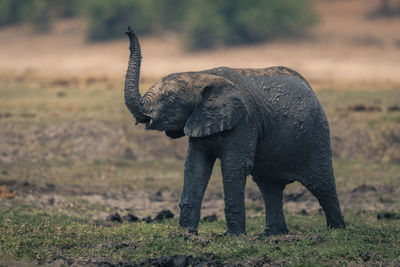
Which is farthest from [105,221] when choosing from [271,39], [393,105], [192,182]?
[271,39]

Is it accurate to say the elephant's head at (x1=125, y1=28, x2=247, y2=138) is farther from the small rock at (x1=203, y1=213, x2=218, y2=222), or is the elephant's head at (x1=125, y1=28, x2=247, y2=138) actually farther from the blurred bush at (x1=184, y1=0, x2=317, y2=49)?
the blurred bush at (x1=184, y1=0, x2=317, y2=49)

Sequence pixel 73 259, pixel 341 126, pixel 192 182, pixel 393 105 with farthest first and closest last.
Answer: pixel 393 105, pixel 341 126, pixel 192 182, pixel 73 259

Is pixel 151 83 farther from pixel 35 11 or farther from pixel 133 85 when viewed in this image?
pixel 35 11

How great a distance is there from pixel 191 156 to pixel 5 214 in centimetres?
355

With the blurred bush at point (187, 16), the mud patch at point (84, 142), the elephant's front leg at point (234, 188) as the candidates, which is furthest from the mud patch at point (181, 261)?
the blurred bush at point (187, 16)

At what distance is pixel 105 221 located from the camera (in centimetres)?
1174

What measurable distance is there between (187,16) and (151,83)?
2134cm

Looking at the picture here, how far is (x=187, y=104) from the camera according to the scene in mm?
9555

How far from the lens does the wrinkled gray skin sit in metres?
9.42

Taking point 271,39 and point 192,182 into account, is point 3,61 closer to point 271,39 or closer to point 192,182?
point 271,39

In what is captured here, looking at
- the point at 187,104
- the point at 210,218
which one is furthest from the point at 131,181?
the point at 187,104

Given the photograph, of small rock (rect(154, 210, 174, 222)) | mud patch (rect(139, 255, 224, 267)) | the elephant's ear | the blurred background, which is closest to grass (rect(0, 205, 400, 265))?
mud patch (rect(139, 255, 224, 267))

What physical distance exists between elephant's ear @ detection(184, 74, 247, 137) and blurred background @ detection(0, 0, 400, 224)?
14.0 feet

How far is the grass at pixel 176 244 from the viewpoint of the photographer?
27.7 feet
